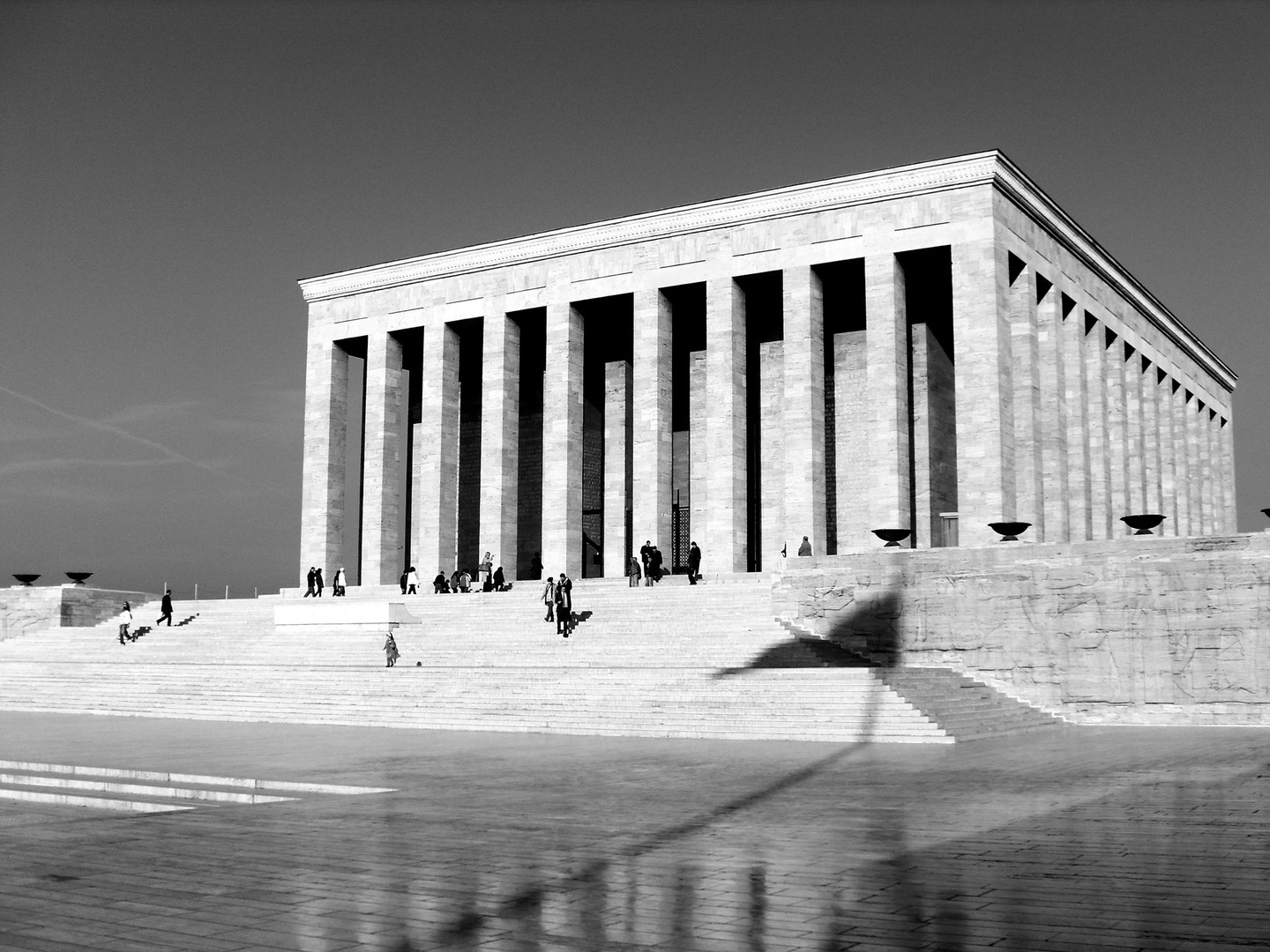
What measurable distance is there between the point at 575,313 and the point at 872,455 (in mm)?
10357

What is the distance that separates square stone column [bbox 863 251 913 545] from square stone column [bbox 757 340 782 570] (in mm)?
3482

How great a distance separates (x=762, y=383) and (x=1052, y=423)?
9.31 metres

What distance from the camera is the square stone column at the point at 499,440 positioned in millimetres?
37844

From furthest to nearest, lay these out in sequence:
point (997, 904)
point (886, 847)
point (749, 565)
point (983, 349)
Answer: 1. point (749, 565)
2. point (983, 349)
3. point (886, 847)
4. point (997, 904)

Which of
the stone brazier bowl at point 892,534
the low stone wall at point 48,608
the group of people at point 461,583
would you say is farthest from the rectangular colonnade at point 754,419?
the low stone wall at point 48,608

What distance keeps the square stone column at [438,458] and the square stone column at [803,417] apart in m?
10.6

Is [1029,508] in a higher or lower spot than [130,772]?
higher

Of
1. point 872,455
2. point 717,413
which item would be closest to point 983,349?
point 872,455

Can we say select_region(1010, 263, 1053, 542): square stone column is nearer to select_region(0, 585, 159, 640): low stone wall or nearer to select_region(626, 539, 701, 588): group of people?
select_region(626, 539, 701, 588): group of people

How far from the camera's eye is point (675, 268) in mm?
36375

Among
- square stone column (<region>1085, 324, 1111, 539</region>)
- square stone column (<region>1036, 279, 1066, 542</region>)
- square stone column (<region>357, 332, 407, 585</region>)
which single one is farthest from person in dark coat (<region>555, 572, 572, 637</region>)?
square stone column (<region>1085, 324, 1111, 539</region>)

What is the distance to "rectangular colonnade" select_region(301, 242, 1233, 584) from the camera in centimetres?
3272

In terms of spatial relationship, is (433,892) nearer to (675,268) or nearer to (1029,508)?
(1029,508)

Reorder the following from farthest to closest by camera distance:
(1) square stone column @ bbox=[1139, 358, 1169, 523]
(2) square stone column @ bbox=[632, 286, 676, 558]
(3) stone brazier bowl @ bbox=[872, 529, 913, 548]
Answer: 1. (1) square stone column @ bbox=[1139, 358, 1169, 523]
2. (2) square stone column @ bbox=[632, 286, 676, 558]
3. (3) stone brazier bowl @ bbox=[872, 529, 913, 548]
